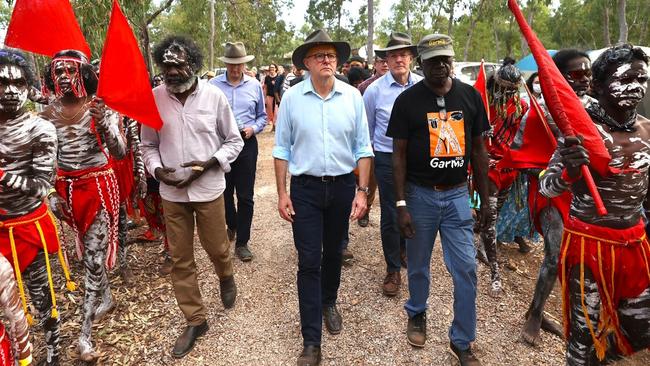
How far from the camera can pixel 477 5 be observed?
25.9 meters

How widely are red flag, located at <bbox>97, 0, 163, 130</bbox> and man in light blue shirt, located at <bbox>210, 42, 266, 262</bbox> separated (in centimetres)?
190

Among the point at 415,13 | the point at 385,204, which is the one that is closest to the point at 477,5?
the point at 415,13

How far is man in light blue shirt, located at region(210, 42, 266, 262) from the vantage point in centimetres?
489

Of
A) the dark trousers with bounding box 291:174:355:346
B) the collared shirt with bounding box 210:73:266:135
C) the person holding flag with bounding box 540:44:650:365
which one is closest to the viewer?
the person holding flag with bounding box 540:44:650:365

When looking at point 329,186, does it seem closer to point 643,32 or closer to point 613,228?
point 613,228

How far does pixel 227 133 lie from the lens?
3543 mm

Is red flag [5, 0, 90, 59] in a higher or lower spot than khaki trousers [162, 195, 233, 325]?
higher

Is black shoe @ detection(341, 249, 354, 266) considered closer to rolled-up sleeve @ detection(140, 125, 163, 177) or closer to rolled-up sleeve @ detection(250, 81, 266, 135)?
rolled-up sleeve @ detection(250, 81, 266, 135)

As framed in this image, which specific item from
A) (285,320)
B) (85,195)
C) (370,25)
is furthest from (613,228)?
(370,25)

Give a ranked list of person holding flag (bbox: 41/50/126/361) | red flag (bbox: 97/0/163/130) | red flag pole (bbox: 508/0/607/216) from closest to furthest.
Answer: red flag pole (bbox: 508/0/607/216)
red flag (bbox: 97/0/163/130)
person holding flag (bbox: 41/50/126/361)

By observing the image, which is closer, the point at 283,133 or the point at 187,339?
the point at 283,133

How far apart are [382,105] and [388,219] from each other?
1117 millimetres

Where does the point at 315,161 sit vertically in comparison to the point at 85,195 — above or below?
above

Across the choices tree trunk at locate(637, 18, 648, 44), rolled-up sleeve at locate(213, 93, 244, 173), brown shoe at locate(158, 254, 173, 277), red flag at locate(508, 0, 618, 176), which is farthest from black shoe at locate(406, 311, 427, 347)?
tree trunk at locate(637, 18, 648, 44)
